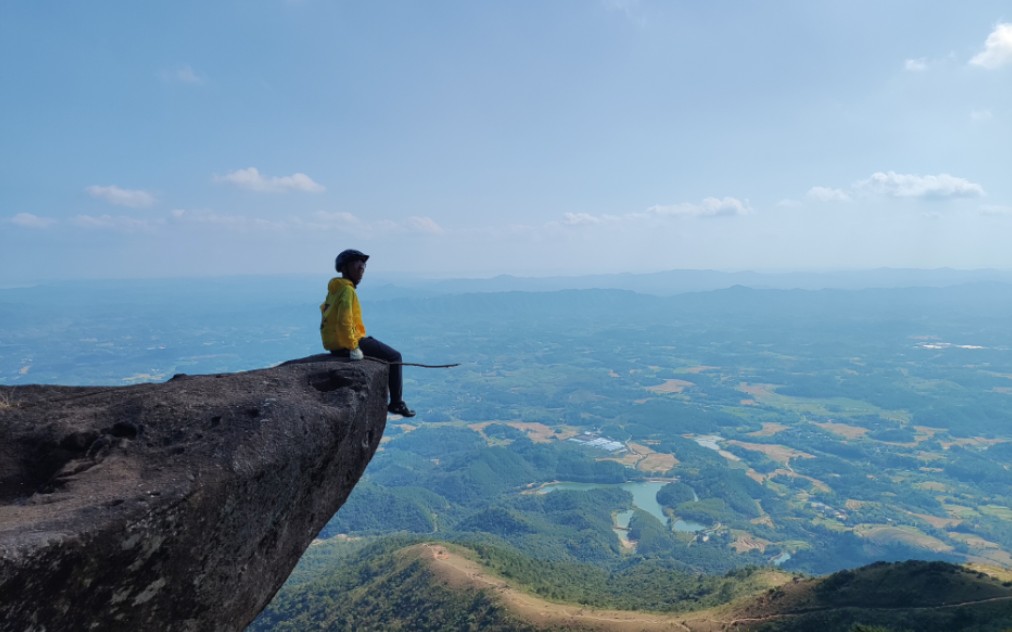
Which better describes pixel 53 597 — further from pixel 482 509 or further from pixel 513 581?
pixel 482 509

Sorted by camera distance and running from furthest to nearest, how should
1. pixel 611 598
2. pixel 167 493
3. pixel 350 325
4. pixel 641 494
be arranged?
pixel 641 494 < pixel 611 598 < pixel 350 325 < pixel 167 493

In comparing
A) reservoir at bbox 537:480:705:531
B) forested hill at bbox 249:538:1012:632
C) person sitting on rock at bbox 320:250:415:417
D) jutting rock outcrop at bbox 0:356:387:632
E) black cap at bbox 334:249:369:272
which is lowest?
reservoir at bbox 537:480:705:531

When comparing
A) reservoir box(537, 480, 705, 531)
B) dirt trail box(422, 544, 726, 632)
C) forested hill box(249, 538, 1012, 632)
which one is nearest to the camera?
forested hill box(249, 538, 1012, 632)

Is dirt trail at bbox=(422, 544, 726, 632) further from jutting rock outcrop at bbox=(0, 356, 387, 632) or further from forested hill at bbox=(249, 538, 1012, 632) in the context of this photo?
jutting rock outcrop at bbox=(0, 356, 387, 632)

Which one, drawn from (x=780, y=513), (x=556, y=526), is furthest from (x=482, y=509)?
(x=780, y=513)

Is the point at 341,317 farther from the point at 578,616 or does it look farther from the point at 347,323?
the point at 578,616

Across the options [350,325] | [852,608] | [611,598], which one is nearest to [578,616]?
[611,598]

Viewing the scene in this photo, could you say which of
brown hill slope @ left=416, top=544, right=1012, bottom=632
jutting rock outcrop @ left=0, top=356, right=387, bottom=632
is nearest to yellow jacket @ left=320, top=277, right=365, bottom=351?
jutting rock outcrop @ left=0, top=356, right=387, bottom=632
